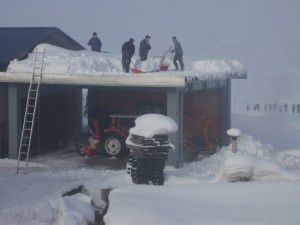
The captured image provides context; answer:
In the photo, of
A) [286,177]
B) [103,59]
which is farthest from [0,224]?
[103,59]

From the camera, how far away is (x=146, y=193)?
34.4 feet

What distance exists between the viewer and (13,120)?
752 inches

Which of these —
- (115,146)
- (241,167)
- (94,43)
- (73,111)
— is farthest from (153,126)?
(73,111)

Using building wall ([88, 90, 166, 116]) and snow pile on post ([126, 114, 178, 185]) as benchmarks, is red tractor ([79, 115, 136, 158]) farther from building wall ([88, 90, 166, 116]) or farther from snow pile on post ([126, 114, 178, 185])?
snow pile on post ([126, 114, 178, 185])

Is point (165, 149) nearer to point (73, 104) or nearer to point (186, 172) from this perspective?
point (186, 172)

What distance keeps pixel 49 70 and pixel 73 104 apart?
20.8 feet

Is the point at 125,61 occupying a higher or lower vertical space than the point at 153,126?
higher

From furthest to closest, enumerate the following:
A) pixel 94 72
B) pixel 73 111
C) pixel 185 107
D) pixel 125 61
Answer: pixel 73 111 < pixel 185 107 < pixel 125 61 < pixel 94 72

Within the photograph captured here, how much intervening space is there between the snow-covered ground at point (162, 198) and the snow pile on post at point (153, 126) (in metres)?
1.59

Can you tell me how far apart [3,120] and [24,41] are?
3.52 m

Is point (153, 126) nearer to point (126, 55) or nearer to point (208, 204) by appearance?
point (208, 204)

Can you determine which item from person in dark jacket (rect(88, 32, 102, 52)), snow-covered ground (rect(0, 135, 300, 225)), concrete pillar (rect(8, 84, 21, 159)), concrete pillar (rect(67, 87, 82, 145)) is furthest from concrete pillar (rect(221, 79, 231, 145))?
concrete pillar (rect(8, 84, 21, 159))

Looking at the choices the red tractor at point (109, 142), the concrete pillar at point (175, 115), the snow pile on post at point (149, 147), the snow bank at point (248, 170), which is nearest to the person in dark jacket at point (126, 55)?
the red tractor at point (109, 142)

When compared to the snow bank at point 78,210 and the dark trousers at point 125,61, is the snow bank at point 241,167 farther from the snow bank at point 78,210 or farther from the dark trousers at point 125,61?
the dark trousers at point 125,61
